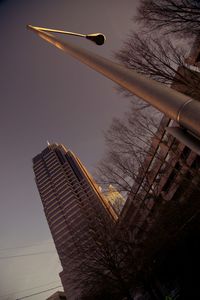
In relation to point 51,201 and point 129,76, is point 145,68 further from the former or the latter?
point 51,201

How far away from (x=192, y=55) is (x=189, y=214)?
10514 millimetres

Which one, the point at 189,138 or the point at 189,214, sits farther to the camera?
the point at 189,214

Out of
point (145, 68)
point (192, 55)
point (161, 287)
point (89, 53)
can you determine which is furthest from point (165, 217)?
point (89, 53)

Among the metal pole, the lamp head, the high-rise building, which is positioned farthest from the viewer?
the high-rise building

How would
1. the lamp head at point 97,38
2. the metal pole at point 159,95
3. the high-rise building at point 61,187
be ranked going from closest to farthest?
the metal pole at point 159,95, the lamp head at point 97,38, the high-rise building at point 61,187

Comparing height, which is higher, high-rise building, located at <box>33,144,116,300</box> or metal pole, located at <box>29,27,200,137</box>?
high-rise building, located at <box>33,144,116,300</box>

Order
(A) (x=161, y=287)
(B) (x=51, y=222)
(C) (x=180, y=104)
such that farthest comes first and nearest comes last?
(B) (x=51, y=222), (A) (x=161, y=287), (C) (x=180, y=104)

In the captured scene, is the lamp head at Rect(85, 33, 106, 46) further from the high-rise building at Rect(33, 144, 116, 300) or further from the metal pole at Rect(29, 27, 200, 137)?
the high-rise building at Rect(33, 144, 116, 300)

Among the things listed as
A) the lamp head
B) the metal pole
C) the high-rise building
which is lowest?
the metal pole

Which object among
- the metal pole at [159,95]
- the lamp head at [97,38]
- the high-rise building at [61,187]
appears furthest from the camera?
the high-rise building at [61,187]

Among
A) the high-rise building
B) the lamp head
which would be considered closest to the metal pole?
the lamp head

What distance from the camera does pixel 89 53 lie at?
3.39 m

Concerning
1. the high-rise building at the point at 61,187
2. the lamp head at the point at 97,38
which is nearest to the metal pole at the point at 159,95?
the lamp head at the point at 97,38

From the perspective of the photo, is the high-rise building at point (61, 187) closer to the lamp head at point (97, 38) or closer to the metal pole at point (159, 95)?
the lamp head at point (97, 38)
